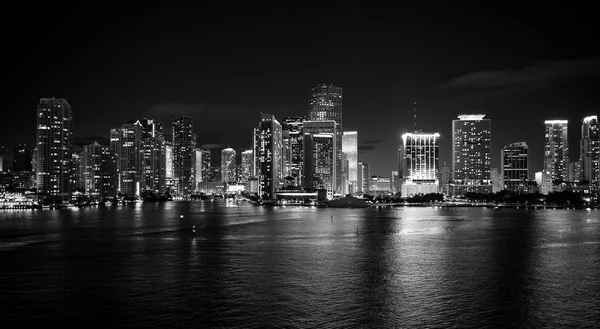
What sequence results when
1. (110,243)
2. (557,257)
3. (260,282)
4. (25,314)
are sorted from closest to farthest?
1. (25,314)
2. (260,282)
3. (557,257)
4. (110,243)

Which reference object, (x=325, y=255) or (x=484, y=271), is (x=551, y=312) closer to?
(x=484, y=271)

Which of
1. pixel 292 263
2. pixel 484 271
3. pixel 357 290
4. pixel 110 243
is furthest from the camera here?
pixel 110 243

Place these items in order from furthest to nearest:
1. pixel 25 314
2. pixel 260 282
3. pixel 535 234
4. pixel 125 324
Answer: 1. pixel 535 234
2. pixel 260 282
3. pixel 25 314
4. pixel 125 324

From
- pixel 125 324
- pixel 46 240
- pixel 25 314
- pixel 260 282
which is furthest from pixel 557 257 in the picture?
pixel 46 240

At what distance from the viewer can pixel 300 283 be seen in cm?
3600

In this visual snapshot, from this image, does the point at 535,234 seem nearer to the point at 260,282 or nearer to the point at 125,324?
the point at 260,282

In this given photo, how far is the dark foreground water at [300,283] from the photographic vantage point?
89.6 ft

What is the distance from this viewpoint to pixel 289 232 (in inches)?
3039

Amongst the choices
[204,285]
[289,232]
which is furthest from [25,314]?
[289,232]

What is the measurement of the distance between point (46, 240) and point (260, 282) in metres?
41.2

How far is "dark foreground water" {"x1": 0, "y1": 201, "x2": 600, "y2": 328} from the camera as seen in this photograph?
27312mm

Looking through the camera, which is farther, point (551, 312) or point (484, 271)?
point (484, 271)

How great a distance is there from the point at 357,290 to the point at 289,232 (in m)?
43.8

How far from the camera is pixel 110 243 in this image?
6122 cm
